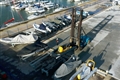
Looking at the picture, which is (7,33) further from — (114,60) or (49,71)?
(114,60)

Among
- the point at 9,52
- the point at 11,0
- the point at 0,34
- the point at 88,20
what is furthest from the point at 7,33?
the point at 11,0

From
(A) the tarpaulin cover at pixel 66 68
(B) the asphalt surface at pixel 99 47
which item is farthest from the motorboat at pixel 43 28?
(A) the tarpaulin cover at pixel 66 68

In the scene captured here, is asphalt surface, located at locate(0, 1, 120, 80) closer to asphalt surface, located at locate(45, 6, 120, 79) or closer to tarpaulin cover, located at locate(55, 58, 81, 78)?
asphalt surface, located at locate(45, 6, 120, 79)

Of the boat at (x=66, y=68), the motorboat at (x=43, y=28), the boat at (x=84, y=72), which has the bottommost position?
the boat at (x=84, y=72)

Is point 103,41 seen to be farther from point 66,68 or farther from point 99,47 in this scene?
point 66,68

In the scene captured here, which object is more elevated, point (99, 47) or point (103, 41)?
point (103, 41)

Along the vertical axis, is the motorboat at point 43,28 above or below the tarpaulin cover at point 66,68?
above

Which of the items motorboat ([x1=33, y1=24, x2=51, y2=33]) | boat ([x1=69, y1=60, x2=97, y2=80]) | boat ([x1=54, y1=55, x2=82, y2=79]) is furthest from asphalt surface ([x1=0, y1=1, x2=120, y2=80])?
boat ([x1=54, y1=55, x2=82, y2=79])

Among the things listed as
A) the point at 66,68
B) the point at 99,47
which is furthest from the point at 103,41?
the point at 66,68

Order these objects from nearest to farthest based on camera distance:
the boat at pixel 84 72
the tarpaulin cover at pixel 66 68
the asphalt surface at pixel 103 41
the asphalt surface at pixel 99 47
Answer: the boat at pixel 84 72, the tarpaulin cover at pixel 66 68, the asphalt surface at pixel 99 47, the asphalt surface at pixel 103 41

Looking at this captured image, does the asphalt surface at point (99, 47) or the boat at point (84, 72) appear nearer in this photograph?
the boat at point (84, 72)

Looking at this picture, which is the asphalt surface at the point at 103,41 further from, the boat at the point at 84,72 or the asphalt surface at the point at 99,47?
the boat at the point at 84,72

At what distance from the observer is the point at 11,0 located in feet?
212

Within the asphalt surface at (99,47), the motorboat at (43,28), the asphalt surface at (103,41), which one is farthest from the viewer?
the motorboat at (43,28)
